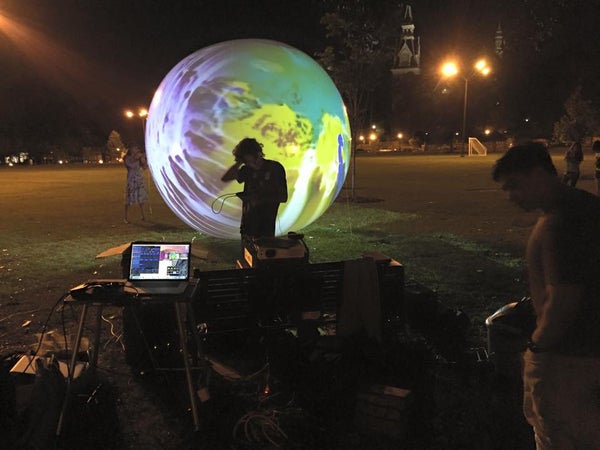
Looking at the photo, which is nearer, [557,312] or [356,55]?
[557,312]

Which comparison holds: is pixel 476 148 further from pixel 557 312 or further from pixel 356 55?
pixel 557 312

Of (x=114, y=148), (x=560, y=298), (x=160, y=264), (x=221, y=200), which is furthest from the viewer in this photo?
(x=114, y=148)

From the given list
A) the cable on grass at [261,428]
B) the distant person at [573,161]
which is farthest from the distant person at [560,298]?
the distant person at [573,161]

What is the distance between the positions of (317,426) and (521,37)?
7.03 metres

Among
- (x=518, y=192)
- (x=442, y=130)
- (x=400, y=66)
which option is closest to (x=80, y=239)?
(x=518, y=192)

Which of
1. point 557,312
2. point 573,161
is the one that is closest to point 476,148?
point 573,161

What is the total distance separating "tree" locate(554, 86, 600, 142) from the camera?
157ft

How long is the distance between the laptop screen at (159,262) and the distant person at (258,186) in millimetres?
2216

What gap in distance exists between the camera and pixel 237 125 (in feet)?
24.7

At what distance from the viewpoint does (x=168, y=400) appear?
12.3 ft

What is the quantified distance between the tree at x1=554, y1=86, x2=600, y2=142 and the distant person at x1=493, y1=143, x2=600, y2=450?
5248 cm

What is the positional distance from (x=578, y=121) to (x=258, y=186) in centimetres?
5380

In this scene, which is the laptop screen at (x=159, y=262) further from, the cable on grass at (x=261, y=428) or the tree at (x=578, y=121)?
the tree at (x=578, y=121)

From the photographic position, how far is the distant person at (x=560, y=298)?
6.44 feet
